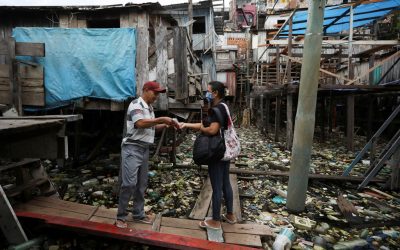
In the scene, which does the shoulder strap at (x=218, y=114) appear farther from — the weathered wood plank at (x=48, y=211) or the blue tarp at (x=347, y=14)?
the blue tarp at (x=347, y=14)

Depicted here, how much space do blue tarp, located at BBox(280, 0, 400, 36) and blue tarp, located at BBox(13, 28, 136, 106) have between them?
733cm

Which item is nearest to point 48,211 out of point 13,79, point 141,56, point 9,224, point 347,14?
point 9,224

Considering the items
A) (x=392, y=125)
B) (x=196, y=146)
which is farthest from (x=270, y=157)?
(x=392, y=125)

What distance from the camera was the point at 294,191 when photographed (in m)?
4.83

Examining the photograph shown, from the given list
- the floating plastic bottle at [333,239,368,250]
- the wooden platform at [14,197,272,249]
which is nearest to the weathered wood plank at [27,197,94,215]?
the wooden platform at [14,197,272,249]

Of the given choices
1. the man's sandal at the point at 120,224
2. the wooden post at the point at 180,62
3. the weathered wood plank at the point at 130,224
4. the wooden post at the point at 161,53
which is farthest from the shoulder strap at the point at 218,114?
the wooden post at the point at 161,53

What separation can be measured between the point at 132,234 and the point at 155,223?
483 millimetres

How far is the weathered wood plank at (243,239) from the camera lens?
3.46 meters

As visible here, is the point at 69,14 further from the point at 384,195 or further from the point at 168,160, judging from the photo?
the point at 384,195

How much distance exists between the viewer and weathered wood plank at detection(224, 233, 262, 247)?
3.46 m

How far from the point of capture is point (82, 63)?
19.1 ft

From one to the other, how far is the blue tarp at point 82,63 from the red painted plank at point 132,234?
2810mm

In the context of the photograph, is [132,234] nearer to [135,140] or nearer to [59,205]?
[135,140]

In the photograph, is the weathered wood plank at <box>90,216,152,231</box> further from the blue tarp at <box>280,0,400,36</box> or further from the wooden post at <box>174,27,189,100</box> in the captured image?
the blue tarp at <box>280,0,400,36</box>
